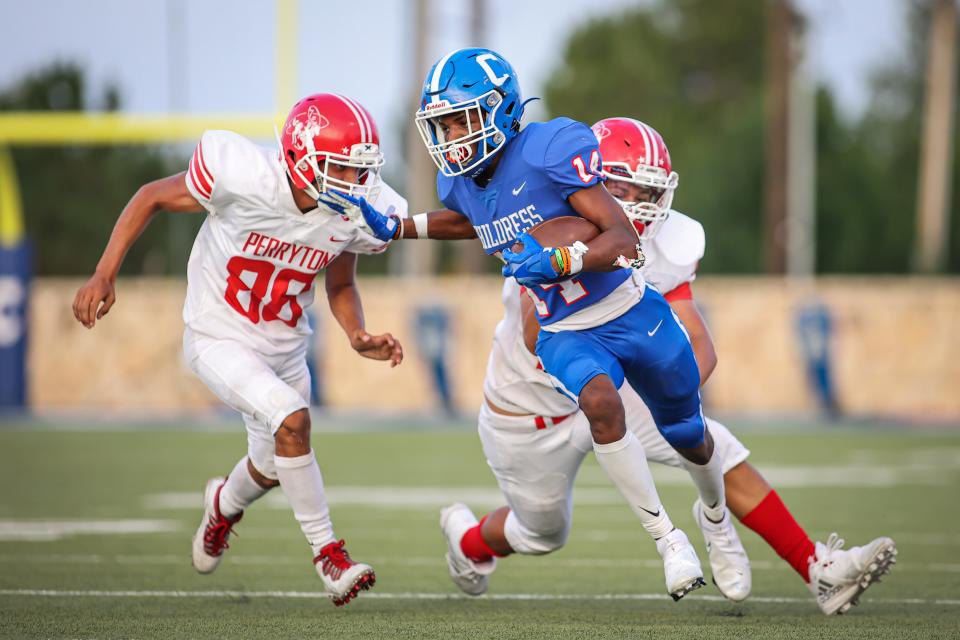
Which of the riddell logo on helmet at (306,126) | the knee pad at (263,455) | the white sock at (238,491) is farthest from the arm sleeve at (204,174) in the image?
the white sock at (238,491)

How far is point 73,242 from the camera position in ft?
106

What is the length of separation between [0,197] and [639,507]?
1334cm

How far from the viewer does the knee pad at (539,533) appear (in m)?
5.09

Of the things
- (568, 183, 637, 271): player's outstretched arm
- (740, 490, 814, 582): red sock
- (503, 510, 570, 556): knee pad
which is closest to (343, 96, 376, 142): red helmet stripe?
(568, 183, 637, 271): player's outstretched arm

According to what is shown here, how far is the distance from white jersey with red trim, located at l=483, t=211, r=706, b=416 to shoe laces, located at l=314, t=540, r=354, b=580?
80 centimetres

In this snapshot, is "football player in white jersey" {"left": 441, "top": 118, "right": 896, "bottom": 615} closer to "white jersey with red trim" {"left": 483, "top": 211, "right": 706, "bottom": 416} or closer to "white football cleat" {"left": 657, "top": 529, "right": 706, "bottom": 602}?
"white jersey with red trim" {"left": 483, "top": 211, "right": 706, "bottom": 416}

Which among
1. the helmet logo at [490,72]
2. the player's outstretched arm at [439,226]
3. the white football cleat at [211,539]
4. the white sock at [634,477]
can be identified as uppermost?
the helmet logo at [490,72]

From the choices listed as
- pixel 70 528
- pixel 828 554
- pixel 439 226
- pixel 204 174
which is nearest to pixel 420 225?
pixel 439 226

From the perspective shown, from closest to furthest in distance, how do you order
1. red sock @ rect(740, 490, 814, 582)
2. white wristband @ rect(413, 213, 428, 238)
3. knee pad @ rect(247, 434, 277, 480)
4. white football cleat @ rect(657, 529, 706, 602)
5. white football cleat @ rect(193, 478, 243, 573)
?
1. white football cleat @ rect(657, 529, 706, 602)
2. red sock @ rect(740, 490, 814, 582)
3. white wristband @ rect(413, 213, 428, 238)
4. knee pad @ rect(247, 434, 277, 480)
5. white football cleat @ rect(193, 478, 243, 573)

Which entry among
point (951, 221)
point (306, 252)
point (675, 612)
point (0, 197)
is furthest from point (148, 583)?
point (951, 221)

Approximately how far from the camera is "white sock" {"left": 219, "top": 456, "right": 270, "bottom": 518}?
17.4ft

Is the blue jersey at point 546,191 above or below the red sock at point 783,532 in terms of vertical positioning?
above

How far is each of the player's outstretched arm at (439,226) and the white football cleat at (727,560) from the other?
1.29 m

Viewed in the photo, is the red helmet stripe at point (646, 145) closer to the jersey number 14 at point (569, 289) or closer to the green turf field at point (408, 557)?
the jersey number 14 at point (569, 289)
